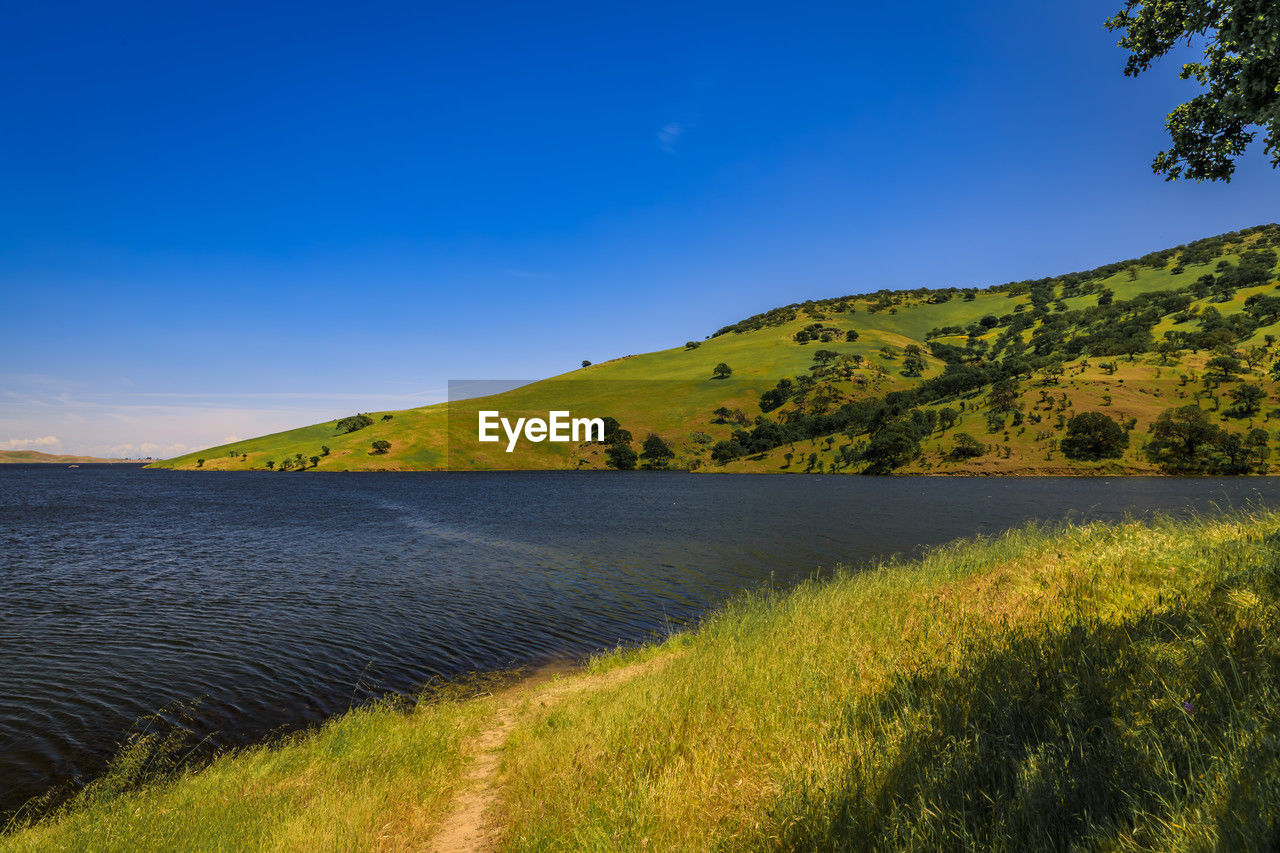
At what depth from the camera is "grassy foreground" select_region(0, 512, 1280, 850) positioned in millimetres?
4496

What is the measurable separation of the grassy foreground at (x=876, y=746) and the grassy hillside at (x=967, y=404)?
7300cm

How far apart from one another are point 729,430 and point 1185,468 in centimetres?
8878

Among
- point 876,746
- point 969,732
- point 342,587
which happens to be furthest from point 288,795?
point 342,587

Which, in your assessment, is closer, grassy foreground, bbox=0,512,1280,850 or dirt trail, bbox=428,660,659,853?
grassy foreground, bbox=0,512,1280,850

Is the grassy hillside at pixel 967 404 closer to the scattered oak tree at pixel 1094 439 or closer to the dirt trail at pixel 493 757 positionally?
the scattered oak tree at pixel 1094 439

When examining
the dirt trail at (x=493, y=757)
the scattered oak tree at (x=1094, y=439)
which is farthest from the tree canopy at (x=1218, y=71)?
the scattered oak tree at (x=1094, y=439)

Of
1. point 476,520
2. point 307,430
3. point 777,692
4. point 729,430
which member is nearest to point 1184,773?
point 777,692

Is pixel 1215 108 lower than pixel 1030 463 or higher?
higher

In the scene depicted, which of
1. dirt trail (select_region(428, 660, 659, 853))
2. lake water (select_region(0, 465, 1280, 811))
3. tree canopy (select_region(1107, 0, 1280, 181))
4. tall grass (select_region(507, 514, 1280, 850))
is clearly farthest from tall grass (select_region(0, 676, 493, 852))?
tree canopy (select_region(1107, 0, 1280, 181))

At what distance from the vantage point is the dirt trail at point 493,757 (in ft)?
26.1

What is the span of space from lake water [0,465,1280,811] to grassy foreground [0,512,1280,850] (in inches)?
166

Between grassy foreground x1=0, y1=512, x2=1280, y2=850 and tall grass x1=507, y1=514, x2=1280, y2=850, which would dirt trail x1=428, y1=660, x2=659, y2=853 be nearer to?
grassy foreground x1=0, y1=512, x2=1280, y2=850

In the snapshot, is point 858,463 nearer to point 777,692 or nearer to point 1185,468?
point 1185,468

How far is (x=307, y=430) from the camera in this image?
185m
